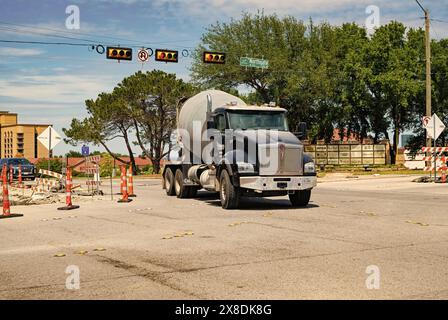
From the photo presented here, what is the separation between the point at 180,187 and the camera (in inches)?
854

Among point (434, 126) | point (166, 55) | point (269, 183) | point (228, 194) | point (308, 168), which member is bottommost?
point (228, 194)

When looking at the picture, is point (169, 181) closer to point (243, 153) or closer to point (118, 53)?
point (243, 153)

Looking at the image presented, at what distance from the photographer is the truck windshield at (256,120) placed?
1742 cm

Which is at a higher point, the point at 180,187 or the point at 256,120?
the point at 256,120

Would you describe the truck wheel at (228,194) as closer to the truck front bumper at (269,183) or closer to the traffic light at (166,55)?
the truck front bumper at (269,183)

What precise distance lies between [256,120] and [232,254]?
9.11 meters

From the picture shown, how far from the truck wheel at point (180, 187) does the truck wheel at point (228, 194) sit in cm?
450

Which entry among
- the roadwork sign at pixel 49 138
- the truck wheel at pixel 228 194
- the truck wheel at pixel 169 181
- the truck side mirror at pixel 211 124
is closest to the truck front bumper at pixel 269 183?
the truck wheel at pixel 228 194

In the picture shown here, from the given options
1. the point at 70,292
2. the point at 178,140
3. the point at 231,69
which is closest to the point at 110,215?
the point at 178,140

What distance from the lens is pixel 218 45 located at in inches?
2170

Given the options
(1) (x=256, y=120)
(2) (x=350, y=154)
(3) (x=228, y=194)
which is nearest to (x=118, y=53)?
(1) (x=256, y=120)

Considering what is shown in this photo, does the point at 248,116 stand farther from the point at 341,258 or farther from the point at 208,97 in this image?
the point at 341,258

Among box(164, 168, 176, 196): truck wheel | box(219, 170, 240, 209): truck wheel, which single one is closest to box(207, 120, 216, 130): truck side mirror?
box(219, 170, 240, 209): truck wheel
